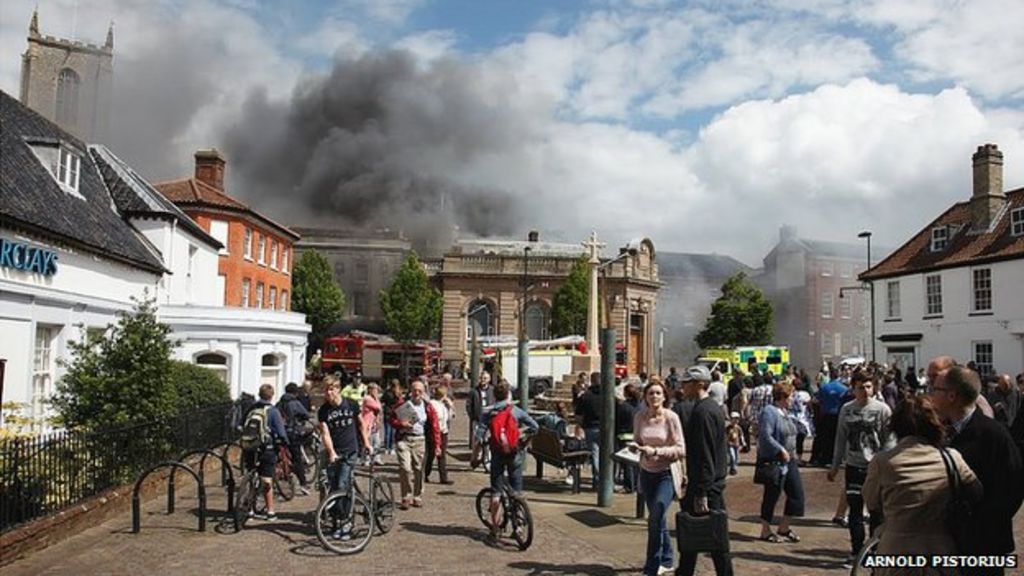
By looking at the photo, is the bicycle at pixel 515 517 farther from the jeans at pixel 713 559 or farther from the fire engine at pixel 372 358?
the fire engine at pixel 372 358

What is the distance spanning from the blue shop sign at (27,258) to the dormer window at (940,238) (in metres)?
28.6

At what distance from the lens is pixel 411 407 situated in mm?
10836

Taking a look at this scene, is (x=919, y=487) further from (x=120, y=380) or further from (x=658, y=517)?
(x=120, y=380)

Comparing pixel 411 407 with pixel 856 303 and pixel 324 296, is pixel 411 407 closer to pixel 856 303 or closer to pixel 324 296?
pixel 324 296

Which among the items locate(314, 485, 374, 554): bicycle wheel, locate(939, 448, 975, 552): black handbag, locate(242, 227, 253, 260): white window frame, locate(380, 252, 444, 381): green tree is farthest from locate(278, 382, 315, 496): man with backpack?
locate(380, 252, 444, 381): green tree

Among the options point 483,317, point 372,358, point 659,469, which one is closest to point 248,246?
point 372,358

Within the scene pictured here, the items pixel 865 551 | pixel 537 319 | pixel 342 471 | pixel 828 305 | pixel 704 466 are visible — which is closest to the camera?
pixel 865 551

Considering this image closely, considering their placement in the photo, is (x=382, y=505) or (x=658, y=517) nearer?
(x=658, y=517)

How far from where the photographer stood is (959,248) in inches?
1125

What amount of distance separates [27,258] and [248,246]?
21.0m

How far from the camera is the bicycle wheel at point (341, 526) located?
8.07 m

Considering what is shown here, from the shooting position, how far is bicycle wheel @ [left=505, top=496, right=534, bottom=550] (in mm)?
8023

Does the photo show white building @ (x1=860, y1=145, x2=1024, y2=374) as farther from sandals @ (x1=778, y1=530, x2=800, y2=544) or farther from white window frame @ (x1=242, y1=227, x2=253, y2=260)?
white window frame @ (x1=242, y1=227, x2=253, y2=260)

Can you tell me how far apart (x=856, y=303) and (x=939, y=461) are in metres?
59.3
